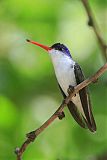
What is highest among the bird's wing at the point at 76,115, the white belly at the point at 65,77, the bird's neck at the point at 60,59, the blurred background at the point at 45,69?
the blurred background at the point at 45,69

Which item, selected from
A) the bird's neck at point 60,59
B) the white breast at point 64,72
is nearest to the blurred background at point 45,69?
the bird's neck at point 60,59

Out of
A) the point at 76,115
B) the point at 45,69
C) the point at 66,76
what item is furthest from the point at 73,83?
Result: the point at 45,69

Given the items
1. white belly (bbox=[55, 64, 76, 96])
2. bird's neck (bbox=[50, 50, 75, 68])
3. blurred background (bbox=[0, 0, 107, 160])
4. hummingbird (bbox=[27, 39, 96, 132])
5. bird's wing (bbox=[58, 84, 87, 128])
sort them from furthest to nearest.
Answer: blurred background (bbox=[0, 0, 107, 160]) < bird's neck (bbox=[50, 50, 75, 68]) < white belly (bbox=[55, 64, 76, 96]) < bird's wing (bbox=[58, 84, 87, 128]) < hummingbird (bbox=[27, 39, 96, 132])

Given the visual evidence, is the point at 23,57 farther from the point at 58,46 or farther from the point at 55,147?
the point at 58,46

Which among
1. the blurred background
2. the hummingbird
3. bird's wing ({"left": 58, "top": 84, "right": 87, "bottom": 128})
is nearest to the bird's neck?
the hummingbird

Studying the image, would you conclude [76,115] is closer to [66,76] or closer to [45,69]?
[66,76]

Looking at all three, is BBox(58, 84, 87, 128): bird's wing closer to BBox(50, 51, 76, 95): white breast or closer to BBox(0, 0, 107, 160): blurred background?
BBox(50, 51, 76, 95): white breast

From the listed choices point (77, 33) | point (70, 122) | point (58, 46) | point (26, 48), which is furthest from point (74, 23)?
point (58, 46)

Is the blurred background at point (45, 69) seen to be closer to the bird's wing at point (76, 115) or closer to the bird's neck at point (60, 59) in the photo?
the bird's neck at point (60, 59)
